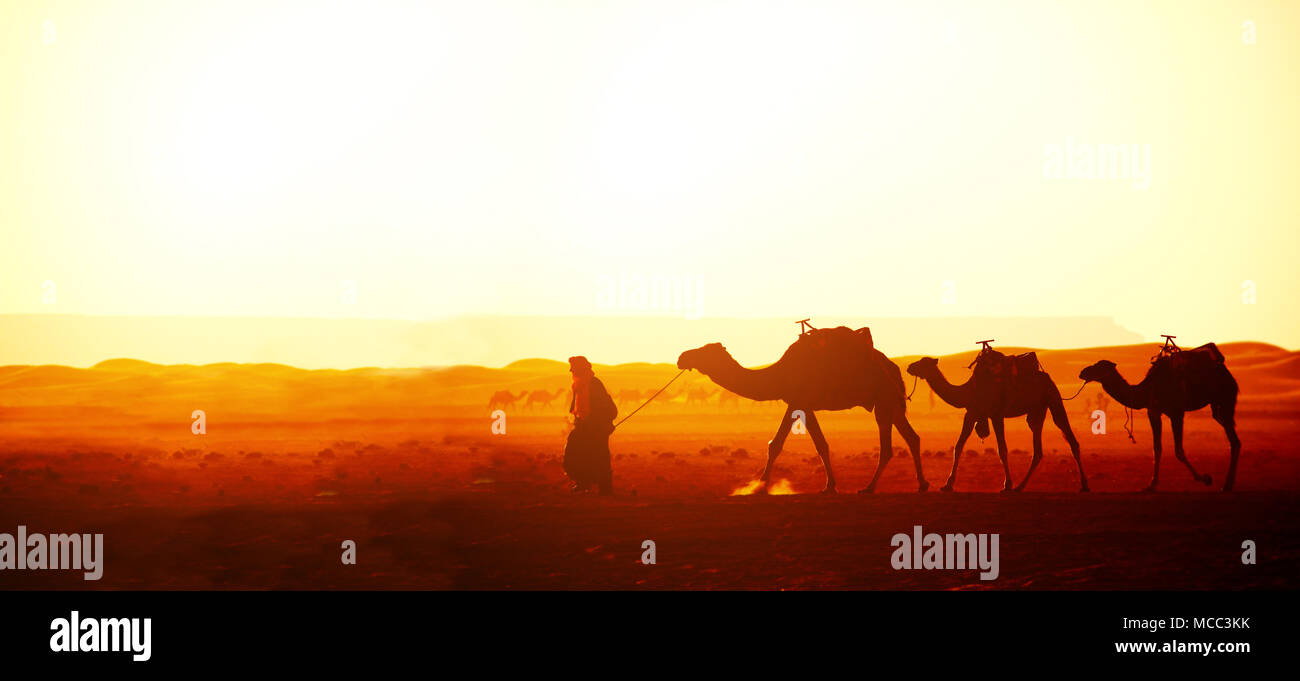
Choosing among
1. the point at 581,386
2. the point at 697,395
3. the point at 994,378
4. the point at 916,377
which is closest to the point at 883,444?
the point at 916,377

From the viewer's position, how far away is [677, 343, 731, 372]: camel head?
1338 cm

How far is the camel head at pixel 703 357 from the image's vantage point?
1338cm

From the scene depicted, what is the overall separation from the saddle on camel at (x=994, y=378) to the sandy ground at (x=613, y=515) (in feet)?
3.84

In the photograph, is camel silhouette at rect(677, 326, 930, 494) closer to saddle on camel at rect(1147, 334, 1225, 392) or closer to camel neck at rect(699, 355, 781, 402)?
camel neck at rect(699, 355, 781, 402)

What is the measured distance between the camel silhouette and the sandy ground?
1052mm

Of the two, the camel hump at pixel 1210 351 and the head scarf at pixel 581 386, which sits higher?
the camel hump at pixel 1210 351

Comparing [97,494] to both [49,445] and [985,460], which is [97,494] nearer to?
[49,445]

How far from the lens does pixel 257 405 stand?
3005 centimetres

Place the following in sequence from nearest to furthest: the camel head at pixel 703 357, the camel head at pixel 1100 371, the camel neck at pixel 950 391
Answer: the camel head at pixel 703 357 < the camel neck at pixel 950 391 < the camel head at pixel 1100 371

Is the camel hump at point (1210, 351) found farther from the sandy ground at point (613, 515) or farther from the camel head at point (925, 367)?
the camel head at point (925, 367)

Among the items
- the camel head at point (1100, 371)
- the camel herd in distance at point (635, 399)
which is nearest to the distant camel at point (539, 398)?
the camel herd in distance at point (635, 399)

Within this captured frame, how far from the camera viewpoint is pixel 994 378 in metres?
13.8

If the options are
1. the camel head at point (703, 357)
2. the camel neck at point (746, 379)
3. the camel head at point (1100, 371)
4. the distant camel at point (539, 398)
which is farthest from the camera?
the distant camel at point (539, 398)
